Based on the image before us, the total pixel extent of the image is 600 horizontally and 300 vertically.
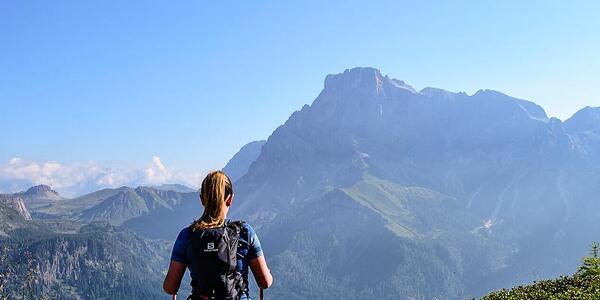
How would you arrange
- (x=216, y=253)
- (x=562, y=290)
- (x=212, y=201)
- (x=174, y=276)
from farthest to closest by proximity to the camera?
(x=562, y=290)
(x=174, y=276)
(x=212, y=201)
(x=216, y=253)

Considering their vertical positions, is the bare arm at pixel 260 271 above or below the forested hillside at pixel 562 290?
above

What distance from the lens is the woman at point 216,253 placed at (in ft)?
25.7

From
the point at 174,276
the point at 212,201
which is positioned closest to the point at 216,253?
the point at 212,201

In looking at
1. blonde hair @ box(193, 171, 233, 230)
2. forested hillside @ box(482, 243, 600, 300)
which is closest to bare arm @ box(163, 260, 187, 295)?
blonde hair @ box(193, 171, 233, 230)

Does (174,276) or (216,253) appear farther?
(174,276)

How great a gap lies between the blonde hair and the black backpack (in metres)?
0.13

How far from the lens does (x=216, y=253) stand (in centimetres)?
780

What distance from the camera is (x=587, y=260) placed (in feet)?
62.3

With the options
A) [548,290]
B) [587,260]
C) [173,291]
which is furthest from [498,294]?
[173,291]

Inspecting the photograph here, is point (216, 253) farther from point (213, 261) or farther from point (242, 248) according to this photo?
point (242, 248)

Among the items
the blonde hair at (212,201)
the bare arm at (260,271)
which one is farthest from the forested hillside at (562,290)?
the blonde hair at (212,201)

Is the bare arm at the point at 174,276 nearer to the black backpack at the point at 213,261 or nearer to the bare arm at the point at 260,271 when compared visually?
the black backpack at the point at 213,261

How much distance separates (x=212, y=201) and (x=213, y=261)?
92 centimetres

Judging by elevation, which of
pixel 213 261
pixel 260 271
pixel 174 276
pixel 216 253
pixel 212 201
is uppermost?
pixel 212 201
